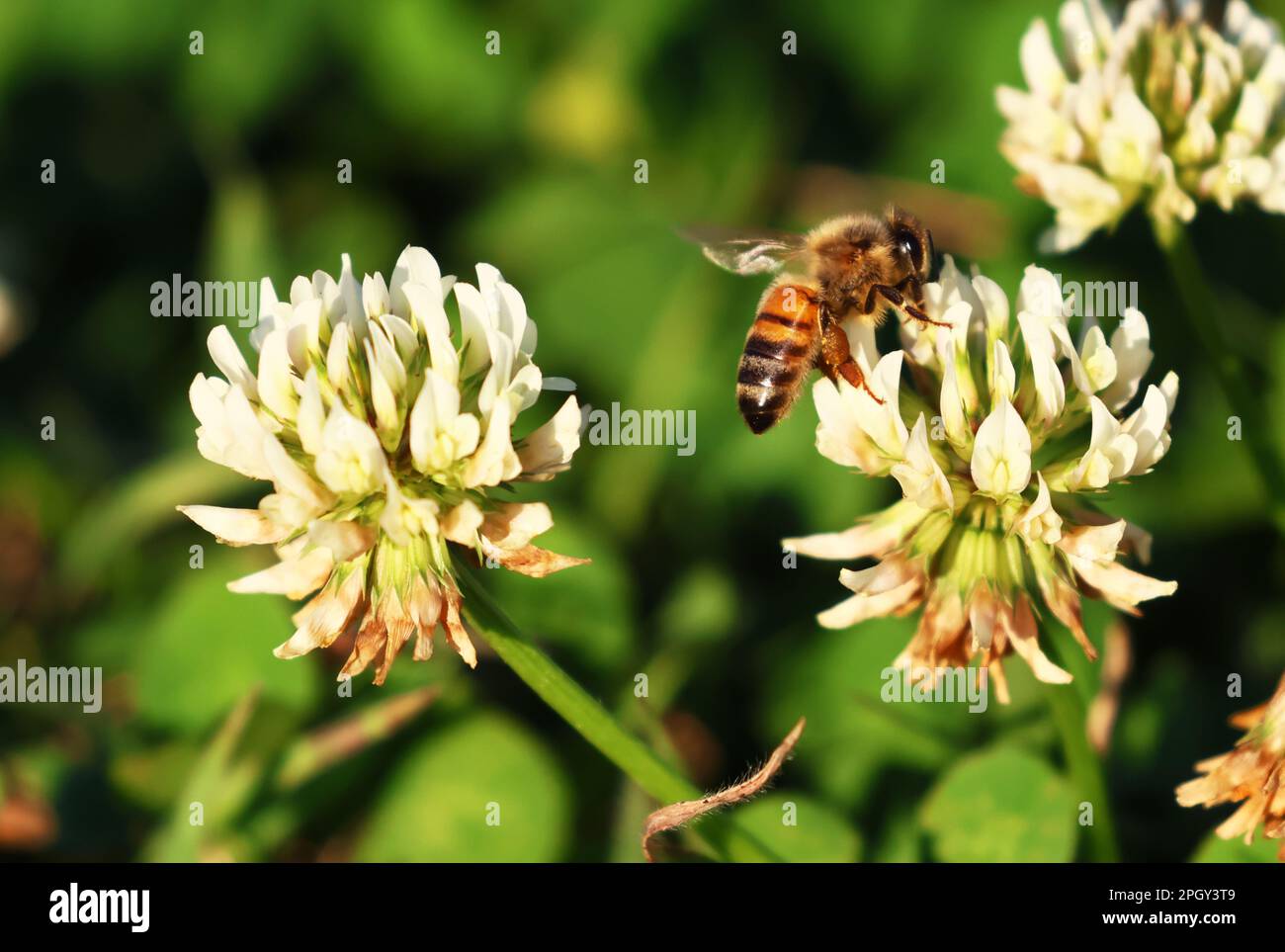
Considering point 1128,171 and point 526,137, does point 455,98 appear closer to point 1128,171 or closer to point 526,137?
point 526,137

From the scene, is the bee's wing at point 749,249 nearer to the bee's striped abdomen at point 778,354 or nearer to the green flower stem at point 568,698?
the bee's striped abdomen at point 778,354

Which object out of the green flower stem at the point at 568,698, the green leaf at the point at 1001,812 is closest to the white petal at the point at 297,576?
the green flower stem at the point at 568,698

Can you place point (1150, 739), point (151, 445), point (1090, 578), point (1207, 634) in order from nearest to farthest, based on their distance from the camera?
1. point (1090, 578)
2. point (1150, 739)
3. point (1207, 634)
4. point (151, 445)

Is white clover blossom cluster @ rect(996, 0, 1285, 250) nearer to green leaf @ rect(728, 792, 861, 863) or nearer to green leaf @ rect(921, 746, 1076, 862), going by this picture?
green leaf @ rect(921, 746, 1076, 862)

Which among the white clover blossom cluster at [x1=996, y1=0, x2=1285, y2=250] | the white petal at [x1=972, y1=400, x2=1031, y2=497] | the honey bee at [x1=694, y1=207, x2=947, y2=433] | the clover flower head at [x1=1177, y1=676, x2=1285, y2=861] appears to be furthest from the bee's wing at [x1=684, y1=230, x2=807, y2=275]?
the clover flower head at [x1=1177, y1=676, x2=1285, y2=861]
